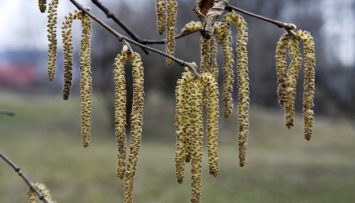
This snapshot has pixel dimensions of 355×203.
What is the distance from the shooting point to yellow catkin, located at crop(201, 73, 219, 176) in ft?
3.77

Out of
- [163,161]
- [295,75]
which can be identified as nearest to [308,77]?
[295,75]

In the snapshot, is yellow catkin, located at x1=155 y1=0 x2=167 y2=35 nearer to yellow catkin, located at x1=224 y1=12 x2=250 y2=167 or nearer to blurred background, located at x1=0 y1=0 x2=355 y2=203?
yellow catkin, located at x1=224 y1=12 x2=250 y2=167

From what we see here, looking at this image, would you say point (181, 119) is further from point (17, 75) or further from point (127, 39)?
point (17, 75)

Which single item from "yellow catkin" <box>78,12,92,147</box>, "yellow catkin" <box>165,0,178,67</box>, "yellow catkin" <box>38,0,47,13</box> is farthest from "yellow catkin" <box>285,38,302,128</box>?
"yellow catkin" <box>38,0,47,13</box>

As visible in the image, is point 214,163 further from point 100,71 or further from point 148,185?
point 100,71

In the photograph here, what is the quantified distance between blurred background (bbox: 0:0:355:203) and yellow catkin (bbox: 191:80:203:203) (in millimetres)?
9081

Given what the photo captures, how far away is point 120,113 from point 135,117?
0.03 metres

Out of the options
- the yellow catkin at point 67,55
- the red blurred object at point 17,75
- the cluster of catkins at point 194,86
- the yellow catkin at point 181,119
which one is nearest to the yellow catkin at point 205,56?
the cluster of catkins at point 194,86

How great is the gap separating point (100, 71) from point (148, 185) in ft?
23.7

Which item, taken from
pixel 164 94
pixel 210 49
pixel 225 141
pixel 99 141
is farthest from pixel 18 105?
pixel 210 49

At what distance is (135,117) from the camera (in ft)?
3.84

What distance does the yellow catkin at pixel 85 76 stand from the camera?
4.00ft

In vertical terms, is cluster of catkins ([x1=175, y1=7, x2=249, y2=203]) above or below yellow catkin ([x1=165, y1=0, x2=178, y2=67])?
below

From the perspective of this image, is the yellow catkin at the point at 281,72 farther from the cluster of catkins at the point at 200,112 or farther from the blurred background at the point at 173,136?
the blurred background at the point at 173,136
